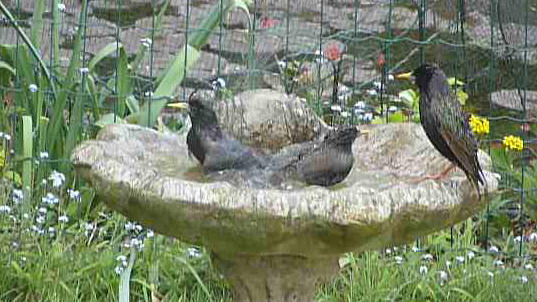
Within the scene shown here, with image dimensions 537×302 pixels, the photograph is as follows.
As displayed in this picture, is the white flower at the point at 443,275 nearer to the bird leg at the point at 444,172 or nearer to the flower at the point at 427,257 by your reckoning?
the flower at the point at 427,257

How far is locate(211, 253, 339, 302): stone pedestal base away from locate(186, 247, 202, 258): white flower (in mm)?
994

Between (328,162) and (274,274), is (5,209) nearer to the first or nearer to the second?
(274,274)

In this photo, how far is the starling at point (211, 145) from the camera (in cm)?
325

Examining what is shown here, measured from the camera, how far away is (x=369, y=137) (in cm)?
369

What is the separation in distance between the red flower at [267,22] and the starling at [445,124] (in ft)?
9.27

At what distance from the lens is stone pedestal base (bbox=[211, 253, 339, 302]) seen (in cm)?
322

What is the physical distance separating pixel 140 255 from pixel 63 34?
220 cm

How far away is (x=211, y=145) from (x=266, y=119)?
0.42m

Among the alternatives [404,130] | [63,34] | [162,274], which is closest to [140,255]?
[162,274]

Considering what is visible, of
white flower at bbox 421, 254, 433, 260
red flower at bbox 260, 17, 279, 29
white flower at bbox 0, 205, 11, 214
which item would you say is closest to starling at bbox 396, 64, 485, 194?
white flower at bbox 421, 254, 433, 260

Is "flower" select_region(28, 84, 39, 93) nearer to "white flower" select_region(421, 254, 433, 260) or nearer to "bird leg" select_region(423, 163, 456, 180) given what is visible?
"white flower" select_region(421, 254, 433, 260)

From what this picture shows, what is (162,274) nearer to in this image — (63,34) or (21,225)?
(21,225)

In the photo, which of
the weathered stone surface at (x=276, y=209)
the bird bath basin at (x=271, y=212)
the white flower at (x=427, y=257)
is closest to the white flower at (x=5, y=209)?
the bird bath basin at (x=271, y=212)

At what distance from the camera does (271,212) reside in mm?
2697
